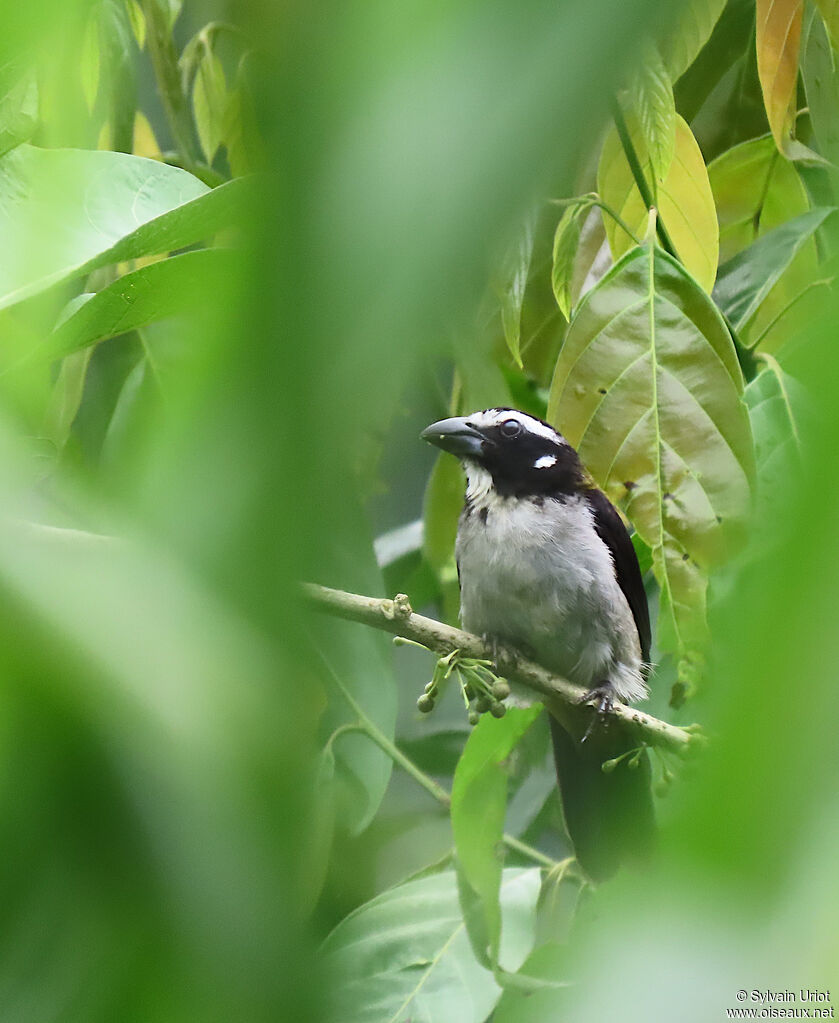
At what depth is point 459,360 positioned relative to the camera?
301mm

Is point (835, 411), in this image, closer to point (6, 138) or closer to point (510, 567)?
point (6, 138)

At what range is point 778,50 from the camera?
4.14 ft

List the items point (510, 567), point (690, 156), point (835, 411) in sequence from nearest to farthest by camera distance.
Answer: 1. point (835, 411)
2. point (690, 156)
3. point (510, 567)

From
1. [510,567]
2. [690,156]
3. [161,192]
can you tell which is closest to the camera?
[161,192]

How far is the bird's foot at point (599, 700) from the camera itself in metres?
1.85

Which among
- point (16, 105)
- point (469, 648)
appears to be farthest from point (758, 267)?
point (16, 105)

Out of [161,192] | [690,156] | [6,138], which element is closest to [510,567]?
[690,156]

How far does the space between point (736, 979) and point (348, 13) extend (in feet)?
0.60

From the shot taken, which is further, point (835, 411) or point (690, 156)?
point (690, 156)

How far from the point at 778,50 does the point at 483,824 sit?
98 centimetres

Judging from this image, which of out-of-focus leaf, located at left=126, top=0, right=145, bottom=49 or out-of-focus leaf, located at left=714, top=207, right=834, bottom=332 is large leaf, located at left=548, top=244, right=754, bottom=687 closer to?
out-of-focus leaf, located at left=714, top=207, right=834, bottom=332

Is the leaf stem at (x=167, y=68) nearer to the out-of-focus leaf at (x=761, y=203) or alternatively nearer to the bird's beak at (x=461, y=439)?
the bird's beak at (x=461, y=439)

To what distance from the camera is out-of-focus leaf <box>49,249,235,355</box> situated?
430 millimetres

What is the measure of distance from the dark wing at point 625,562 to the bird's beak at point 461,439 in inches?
9.3
